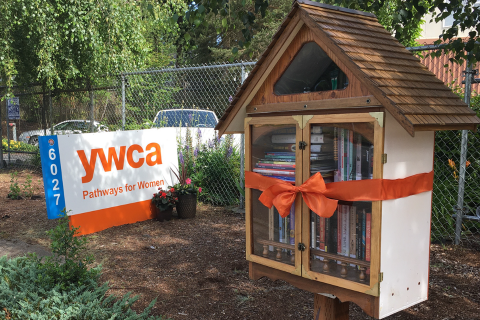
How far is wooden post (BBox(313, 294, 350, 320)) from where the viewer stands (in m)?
2.62

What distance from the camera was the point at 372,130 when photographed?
2.18 m

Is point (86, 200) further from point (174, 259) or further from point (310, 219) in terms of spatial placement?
point (310, 219)

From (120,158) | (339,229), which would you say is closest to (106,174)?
(120,158)

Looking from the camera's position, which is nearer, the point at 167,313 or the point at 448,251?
the point at 167,313

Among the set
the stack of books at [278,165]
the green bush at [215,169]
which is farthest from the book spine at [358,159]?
the green bush at [215,169]

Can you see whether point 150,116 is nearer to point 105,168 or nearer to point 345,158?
point 105,168

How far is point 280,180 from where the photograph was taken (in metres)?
2.59

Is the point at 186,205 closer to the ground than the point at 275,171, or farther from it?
closer to the ground

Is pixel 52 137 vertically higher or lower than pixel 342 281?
higher

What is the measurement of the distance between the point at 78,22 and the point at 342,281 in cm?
811

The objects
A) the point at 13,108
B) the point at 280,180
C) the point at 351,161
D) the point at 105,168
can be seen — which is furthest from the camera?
the point at 13,108

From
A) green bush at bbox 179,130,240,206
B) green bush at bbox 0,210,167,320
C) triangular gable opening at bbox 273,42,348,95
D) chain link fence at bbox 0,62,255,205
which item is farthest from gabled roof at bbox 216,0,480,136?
green bush at bbox 179,130,240,206

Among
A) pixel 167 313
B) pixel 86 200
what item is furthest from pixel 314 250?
pixel 86 200

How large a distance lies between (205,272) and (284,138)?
88.8 inches
